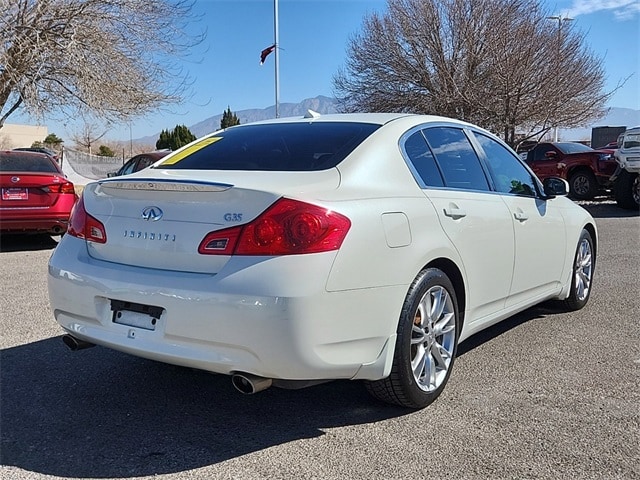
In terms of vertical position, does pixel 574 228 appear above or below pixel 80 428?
above

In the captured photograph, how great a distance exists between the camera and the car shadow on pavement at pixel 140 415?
289 cm

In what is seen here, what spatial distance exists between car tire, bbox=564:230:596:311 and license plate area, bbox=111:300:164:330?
3.71m

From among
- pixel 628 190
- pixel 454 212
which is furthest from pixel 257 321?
pixel 628 190

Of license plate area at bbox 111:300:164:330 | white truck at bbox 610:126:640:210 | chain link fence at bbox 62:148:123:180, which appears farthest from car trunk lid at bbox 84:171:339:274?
chain link fence at bbox 62:148:123:180

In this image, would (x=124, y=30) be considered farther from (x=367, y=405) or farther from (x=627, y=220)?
(x=367, y=405)

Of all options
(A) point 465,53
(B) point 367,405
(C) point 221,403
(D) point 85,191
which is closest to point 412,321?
(B) point 367,405

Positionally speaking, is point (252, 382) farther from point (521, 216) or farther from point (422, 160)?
point (521, 216)

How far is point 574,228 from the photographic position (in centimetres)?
526

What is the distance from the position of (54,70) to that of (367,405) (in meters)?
14.3

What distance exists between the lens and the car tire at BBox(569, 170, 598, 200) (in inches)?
A: 639

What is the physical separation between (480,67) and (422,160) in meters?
21.8

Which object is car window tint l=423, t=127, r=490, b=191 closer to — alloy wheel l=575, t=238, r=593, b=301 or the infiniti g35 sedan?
the infiniti g35 sedan

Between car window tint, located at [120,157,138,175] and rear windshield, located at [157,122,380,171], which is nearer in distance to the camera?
rear windshield, located at [157,122,380,171]

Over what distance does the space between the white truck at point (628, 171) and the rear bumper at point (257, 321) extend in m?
12.0
